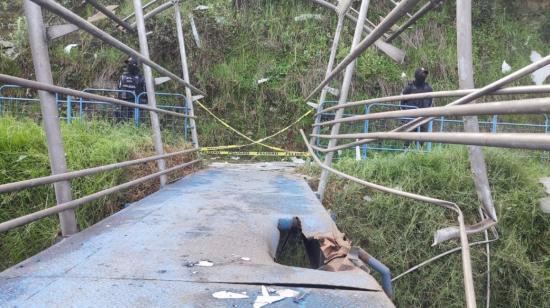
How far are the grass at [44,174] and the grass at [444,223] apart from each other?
188 centimetres

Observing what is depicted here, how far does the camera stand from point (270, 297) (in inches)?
56.6

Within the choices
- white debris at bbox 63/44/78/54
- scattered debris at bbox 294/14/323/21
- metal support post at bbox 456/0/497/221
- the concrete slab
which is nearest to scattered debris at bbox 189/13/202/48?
scattered debris at bbox 294/14/323/21

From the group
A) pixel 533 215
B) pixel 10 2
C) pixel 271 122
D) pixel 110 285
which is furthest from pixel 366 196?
pixel 10 2

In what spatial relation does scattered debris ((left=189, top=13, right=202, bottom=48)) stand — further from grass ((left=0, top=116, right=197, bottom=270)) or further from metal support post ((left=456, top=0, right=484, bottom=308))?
metal support post ((left=456, top=0, right=484, bottom=308))

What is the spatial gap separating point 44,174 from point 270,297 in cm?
325

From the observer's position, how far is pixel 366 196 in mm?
4402

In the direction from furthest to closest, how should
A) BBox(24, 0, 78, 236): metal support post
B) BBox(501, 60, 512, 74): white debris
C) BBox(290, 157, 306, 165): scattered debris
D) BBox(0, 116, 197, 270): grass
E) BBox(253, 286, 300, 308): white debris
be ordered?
BBox(501, 60, 512, 74): white debris < BBox(290, 157, 306, 165): scattered debris < BBox(0, 116, 197, 270): grass < BBox(24, 0, 78, 236): metal support post < BBox(253, 286, 300, 308): white debris

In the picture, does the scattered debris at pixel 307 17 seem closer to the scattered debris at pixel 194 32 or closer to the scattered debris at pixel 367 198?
the scattered debris at pixel 194 32

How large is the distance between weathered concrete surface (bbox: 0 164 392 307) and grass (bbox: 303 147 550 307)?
1.60 m

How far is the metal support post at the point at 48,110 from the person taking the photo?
6.63 ft

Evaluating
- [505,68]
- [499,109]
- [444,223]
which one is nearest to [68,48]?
[444,223]

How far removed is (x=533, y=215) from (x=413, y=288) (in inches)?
49.2

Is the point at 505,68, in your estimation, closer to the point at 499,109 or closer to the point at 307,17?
the point at 307,17

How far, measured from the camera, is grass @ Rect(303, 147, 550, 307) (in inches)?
150
